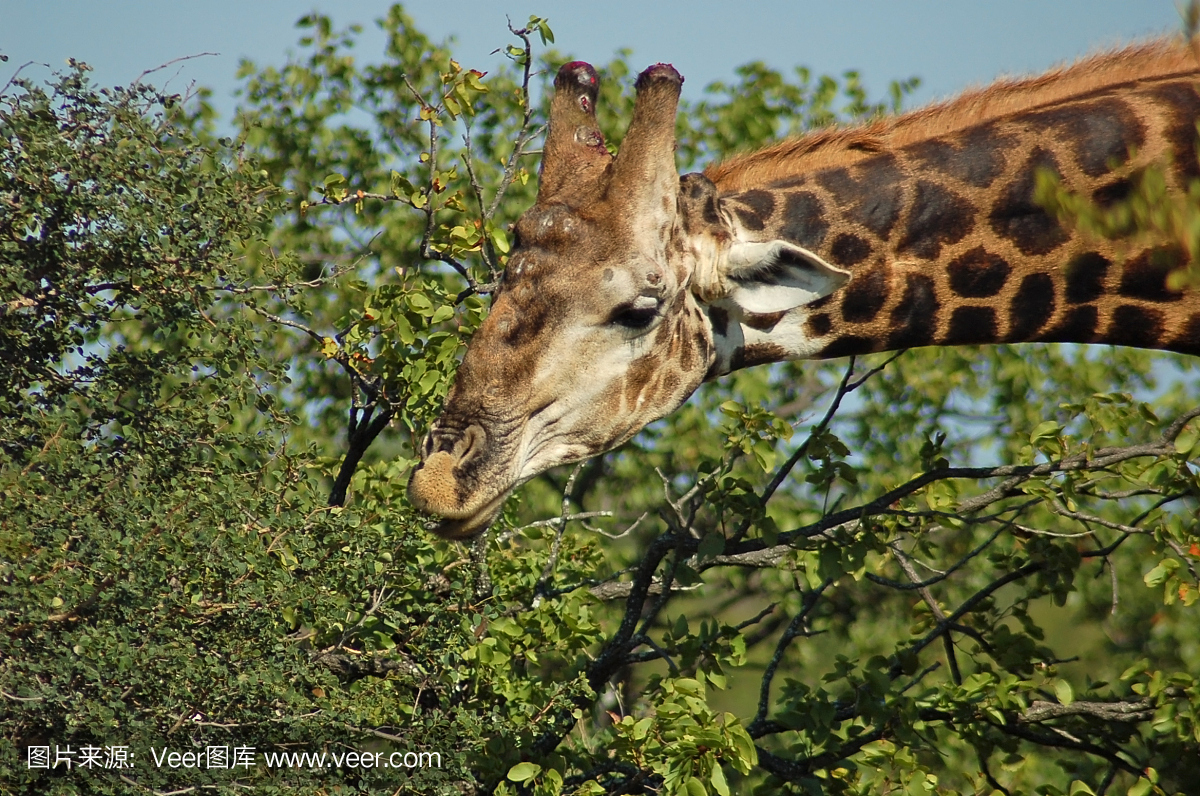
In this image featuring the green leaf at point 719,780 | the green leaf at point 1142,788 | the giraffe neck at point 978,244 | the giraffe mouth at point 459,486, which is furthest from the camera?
the giraffe neck at point 978,244

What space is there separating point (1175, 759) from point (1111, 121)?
2.31 m

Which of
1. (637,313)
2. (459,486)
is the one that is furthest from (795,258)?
(459,486)

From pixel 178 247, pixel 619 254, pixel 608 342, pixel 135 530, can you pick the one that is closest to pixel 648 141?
pixel 619 254

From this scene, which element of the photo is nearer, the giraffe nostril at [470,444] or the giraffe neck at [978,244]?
the giraffe nostril at [470,444]

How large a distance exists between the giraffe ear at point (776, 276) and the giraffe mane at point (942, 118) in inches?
16.9

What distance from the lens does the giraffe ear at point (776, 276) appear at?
13.4ft

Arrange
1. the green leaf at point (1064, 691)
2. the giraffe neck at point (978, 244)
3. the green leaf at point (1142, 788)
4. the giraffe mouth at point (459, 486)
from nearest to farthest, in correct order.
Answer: the giraffe mouth at point (459, 486)
the green leaf at point (1142, 788)
the giraffe neck at point (978, 244)
the green leaf at point (1064, 691)

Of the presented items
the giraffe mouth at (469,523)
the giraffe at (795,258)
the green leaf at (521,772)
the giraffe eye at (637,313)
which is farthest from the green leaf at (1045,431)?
the green leaf at (521,772)

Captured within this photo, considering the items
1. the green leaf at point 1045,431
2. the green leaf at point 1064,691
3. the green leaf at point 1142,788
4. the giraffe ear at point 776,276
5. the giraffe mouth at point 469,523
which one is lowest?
the green leaf at point 1142,788

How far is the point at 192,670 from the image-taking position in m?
3.75

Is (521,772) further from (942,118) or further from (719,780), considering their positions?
(942,118)

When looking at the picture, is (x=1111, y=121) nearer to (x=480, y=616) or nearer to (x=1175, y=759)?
(x=1175, y=759)

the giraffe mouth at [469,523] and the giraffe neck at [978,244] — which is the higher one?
the giraffe neck at [978,244]

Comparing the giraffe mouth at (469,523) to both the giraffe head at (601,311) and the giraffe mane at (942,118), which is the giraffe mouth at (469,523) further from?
the giraffe mane at (942,118)
